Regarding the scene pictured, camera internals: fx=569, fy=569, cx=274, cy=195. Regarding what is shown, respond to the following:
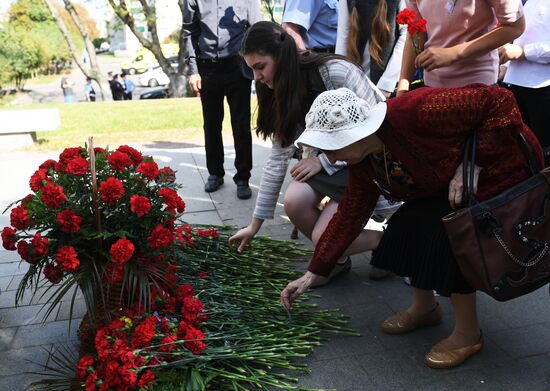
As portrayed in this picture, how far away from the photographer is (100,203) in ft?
7.89

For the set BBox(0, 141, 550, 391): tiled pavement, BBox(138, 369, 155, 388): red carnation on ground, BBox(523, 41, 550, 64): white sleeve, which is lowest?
BBox(0, 141, 550, 391): tiled pavement

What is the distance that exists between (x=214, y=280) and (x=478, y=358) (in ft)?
4.30

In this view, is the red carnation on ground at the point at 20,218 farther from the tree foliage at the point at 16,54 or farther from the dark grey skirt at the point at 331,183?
the tree foliage at the point at 16,54

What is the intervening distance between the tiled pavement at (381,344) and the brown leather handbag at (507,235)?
0.46 meters

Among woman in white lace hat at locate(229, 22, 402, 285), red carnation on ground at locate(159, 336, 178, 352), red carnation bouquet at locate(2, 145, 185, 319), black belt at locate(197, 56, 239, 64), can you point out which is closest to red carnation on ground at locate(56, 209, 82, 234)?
red carnation bouquet at locate(2, 145, 185, 319)

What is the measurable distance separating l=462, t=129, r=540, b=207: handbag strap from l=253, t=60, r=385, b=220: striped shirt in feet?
2.59

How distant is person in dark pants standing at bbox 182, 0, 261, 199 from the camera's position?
466 cm

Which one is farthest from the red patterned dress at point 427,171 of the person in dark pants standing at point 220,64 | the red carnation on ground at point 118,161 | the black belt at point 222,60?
the black belt at point 222,60

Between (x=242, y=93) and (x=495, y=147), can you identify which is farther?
(x=242, y=93)

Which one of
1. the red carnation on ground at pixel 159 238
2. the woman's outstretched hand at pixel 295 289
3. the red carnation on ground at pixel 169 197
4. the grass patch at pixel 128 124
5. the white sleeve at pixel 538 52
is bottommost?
the grass patch at pixel 128 124

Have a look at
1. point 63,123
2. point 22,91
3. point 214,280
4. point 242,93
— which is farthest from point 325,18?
point 22,91

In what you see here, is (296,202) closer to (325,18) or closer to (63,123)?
(325,18)

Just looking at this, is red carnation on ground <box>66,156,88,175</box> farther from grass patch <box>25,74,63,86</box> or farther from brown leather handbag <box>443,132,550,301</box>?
grass patch <box>25,74,63,86</box>

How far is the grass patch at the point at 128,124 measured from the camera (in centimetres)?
776
